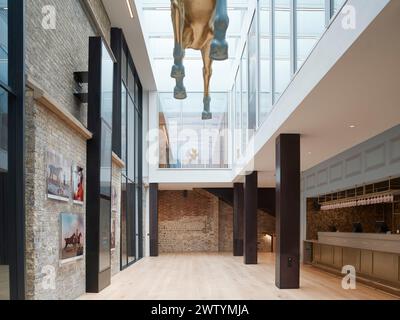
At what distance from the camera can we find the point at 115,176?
14023 mm

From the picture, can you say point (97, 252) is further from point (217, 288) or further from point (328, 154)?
point (328, 154)

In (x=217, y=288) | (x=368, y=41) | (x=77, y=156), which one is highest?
(x=368, y=41)

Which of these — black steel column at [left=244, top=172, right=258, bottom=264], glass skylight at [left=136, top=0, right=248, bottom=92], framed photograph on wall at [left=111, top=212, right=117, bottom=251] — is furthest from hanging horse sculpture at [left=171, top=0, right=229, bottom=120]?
black steel column at [left=244, top=172, right=258, bottom=264]

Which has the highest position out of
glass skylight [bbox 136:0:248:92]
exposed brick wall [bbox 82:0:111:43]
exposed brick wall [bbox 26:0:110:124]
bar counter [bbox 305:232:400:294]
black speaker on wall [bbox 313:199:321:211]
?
glass skylight [bbox 136:0:248:92]

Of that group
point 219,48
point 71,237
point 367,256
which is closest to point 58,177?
point 71,237

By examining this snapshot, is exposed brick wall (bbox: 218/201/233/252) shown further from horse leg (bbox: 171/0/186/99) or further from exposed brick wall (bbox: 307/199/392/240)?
horse leg (bbox: 171/0/186/99)

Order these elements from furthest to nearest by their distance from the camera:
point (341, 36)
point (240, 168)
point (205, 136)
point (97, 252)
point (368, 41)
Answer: point (205, 136) < point (240, 168) < point (97, 252) < point (341, 36) < point (368, 41)

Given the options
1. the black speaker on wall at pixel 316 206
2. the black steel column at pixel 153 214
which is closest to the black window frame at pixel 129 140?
the black steel column at pixel 153 214

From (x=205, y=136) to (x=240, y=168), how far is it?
550cm

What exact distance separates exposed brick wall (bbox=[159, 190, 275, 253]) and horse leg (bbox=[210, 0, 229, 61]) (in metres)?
18.7

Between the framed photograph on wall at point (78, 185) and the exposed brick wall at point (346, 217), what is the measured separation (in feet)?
37.3

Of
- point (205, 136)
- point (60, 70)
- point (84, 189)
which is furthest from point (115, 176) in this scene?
point (205, 136)

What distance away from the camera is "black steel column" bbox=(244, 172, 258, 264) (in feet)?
59.3

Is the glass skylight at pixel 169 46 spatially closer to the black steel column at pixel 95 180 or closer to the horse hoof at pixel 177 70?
the horse hoof at pixel 177 70
